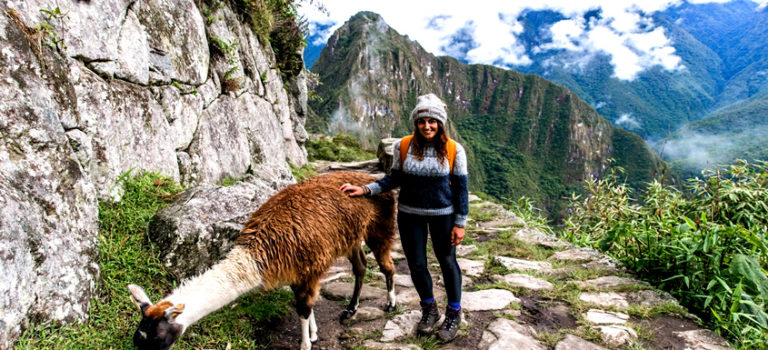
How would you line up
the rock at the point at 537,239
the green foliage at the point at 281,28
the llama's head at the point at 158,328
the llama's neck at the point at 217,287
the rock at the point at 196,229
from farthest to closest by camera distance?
the green foliage at the point at 281,28, the rock at the point at 537,239, the rock at the point at 196,229, the llama's neck at the point at 217,287, the llama's head at the point at 158,328

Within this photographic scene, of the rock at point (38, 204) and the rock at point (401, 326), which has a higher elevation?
the rock at point (38, 204)

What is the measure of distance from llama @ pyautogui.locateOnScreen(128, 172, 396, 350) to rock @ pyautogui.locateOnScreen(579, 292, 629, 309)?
7.12 ft

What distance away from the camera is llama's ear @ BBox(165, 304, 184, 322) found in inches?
91.0

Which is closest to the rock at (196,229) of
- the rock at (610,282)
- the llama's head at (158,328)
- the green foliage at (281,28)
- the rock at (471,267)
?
the llama's head at (158,328)

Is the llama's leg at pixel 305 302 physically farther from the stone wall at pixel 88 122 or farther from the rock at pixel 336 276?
the stone wall at pixel 88 122

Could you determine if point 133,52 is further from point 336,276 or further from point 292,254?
point 336,276

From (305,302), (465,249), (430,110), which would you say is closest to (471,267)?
(465,249)

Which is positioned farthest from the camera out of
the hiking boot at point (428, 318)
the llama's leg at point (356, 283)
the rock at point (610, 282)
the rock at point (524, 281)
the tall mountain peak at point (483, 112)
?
the tall mountain peak at point (483, 112)

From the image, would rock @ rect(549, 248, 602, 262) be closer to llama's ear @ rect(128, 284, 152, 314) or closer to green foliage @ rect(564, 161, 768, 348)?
green foliage @ rect(564, 161, 768, 348)

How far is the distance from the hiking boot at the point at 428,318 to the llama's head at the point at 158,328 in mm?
1970

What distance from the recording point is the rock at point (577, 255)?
16.4 ft

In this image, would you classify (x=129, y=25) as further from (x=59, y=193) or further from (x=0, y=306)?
(x=0, y=306)

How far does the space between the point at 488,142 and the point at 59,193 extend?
17028 cm

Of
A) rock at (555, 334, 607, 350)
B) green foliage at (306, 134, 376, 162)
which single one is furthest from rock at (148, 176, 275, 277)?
green foliage at (306, 134, 376, 162)
